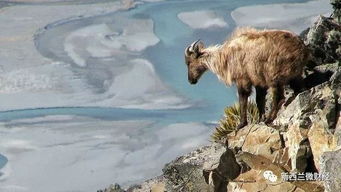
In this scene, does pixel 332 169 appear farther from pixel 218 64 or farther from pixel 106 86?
pixel 106 86

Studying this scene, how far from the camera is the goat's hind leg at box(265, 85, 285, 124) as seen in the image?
1089 cm

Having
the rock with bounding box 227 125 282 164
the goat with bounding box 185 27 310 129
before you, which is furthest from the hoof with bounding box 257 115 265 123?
the rock with bounding box 227 125 282 164

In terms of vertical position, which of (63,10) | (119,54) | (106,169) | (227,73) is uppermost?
(63,10)

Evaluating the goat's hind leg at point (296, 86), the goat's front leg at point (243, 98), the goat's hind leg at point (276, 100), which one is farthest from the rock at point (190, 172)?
the goat's hind leg at point (296, 86)

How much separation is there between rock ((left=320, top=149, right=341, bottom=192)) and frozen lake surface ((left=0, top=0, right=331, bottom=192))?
11.1 m

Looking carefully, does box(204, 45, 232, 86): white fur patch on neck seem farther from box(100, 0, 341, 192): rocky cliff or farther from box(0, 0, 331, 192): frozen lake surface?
box(0, 0, 331, 192): frozen lake surface

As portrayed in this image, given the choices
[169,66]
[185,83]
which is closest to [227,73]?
[185,83]

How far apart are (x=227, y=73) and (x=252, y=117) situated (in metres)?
1.08

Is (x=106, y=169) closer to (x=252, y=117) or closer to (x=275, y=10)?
(x=252, y=117)

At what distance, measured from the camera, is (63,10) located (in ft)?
126

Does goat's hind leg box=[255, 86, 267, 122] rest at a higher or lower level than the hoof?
higher

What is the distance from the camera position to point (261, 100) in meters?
11.6

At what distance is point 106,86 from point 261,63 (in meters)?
17.2

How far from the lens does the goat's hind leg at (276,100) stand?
1089 centimetres
